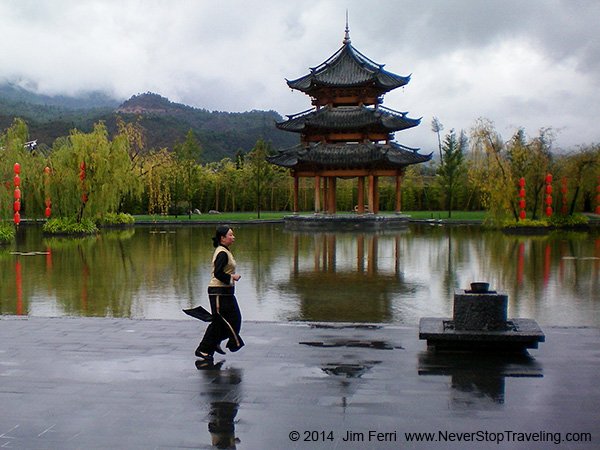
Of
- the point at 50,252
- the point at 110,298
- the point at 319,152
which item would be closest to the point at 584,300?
the point at 110,298

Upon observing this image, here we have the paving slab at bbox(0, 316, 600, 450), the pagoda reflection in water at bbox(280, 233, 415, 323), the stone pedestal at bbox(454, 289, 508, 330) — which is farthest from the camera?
the pagoda reflection in water at bbox(280, 233, 415, 323)

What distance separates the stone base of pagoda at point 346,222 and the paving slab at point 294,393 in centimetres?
2632

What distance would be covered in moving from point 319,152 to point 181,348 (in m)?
31.2

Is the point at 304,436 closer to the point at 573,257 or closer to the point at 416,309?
the point at 416,309

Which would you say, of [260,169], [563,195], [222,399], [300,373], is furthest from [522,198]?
[222,399]

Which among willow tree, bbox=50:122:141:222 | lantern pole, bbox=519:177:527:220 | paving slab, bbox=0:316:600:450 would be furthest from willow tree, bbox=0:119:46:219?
lantern pole, bbox=519:177:527:220

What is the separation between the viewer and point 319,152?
124 ft

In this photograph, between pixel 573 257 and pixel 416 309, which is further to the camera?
pixel 573 257

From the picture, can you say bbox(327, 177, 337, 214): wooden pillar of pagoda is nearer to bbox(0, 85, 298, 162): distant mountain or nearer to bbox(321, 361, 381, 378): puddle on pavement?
bbox(0, 85, 298, 162): distant mountain

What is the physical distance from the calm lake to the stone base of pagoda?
28.9 feet

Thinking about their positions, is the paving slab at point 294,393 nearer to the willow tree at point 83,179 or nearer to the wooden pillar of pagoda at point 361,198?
the willow tree at point 83,179

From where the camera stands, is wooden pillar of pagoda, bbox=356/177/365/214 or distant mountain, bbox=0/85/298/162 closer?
wooden pillar of pagoda, bbox=356/177/365/214

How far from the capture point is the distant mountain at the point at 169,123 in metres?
77.2

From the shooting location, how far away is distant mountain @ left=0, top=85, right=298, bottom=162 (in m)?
77.2
